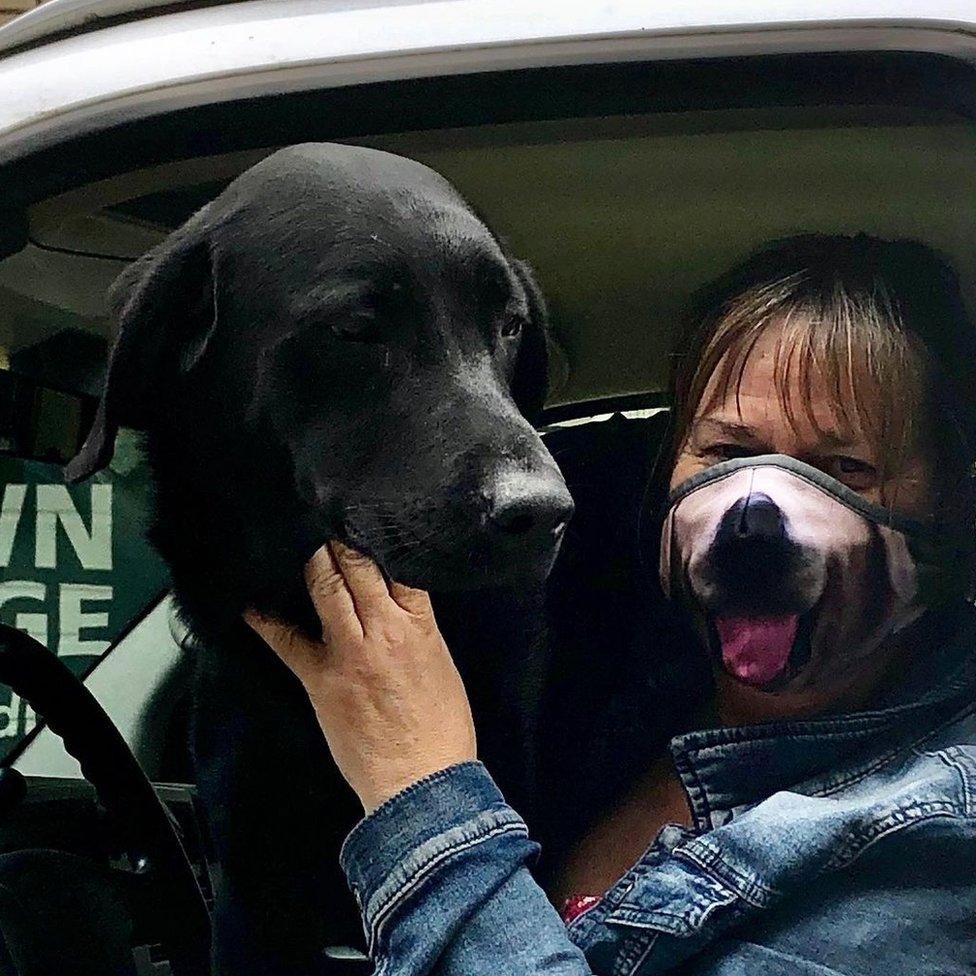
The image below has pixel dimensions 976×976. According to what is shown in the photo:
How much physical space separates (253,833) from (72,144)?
0.86 m

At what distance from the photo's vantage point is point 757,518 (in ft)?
4.13

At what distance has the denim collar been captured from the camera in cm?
125

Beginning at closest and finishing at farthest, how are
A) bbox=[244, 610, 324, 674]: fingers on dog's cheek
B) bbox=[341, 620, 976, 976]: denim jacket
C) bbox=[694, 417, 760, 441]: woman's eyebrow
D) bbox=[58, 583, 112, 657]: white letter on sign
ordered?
bbox=[341, 620, 976, 976]: denim jacket, bbox=[694, 417, 760, 441]: woman's eyebrow, bbox=[244, 610, 324, 674]: fingers on dog's cheek, bbox=[58, 583, 112, 657]: white letter on sign

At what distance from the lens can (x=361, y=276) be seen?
1.29 metres

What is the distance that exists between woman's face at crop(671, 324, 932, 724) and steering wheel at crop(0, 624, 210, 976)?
0.77 m

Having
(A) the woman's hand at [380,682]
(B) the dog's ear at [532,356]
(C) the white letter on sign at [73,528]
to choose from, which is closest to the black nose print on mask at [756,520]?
(B) the dog's ear at [532,356]

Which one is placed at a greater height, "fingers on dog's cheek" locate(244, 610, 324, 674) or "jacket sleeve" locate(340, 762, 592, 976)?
"fingers on dog's cheek" locate(244, 610, 324, 674)

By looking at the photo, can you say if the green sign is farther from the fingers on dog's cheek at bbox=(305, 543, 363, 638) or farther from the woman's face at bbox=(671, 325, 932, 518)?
the woman's face at bbox=(671, 325, 932, 518)

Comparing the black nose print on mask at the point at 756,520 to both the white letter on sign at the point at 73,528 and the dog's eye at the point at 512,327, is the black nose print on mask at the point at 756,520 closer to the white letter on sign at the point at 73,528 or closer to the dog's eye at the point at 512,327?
the dog's eye at the point at 512,327

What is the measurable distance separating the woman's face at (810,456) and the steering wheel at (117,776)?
0.77 metres

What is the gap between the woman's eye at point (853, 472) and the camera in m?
1.26

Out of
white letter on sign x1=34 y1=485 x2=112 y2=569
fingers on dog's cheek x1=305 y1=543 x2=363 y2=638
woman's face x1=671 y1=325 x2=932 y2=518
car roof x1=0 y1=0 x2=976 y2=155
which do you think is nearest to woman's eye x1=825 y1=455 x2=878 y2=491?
woman's face x1=671 y1=325 x2=932 y2=518

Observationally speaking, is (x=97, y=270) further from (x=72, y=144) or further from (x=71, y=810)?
(x=71, y=810)

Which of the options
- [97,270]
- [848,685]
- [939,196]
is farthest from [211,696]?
[939,196]
